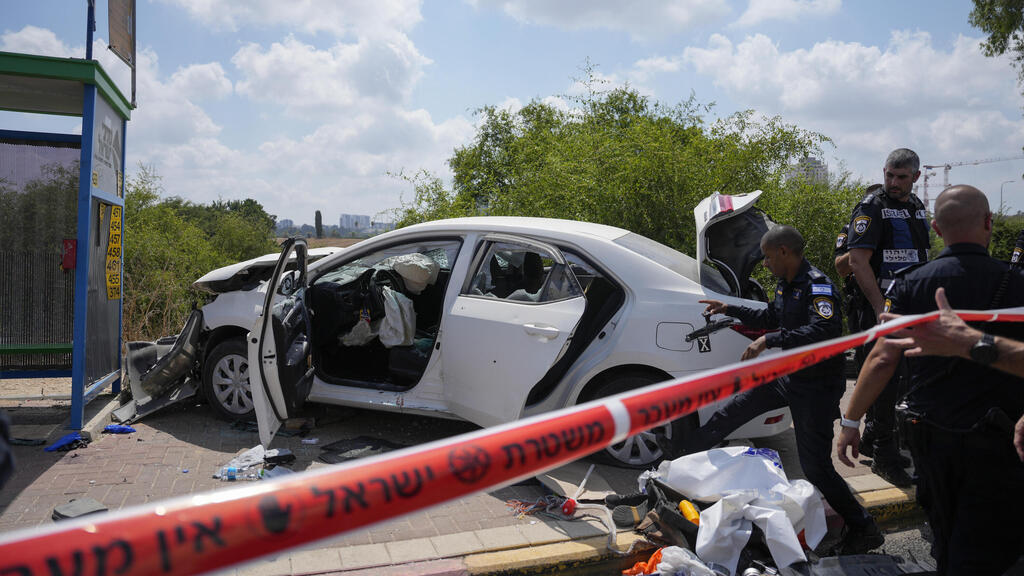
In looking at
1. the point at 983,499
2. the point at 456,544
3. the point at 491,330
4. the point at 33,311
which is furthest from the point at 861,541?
the point at 33,311

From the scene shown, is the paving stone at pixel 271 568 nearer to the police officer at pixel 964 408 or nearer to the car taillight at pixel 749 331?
the police officer at pixel 964 408

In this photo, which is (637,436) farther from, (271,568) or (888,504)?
(271,568)

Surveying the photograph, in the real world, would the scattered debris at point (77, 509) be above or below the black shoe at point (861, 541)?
above

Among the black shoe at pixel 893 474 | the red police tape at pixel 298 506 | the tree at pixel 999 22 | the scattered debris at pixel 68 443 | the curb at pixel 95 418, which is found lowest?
the black shoe at pixel 893 474

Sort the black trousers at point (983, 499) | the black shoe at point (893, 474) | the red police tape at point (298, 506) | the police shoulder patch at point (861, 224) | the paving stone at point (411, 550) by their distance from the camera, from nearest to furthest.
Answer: the red police tape at point (298, 506), the black trousers at point (983, 499), the paving stone at point (411, 550), the black shoe at point (893, 474), the police shoulder patch at point (861, 224)

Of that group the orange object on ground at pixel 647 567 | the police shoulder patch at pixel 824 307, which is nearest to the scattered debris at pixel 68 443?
the orange object on ground at pixel 647 567

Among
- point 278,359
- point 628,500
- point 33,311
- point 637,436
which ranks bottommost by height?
point 628,500

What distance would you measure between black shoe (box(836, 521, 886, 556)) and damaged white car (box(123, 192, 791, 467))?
88 centimetres

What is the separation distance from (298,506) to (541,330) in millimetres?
3081

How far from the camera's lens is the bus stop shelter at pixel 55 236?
549 cm

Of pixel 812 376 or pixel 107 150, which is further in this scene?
pixel 107 150

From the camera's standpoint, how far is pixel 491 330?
14.8 feet

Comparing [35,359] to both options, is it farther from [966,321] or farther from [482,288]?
[966,321]

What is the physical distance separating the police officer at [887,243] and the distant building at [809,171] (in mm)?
3848
